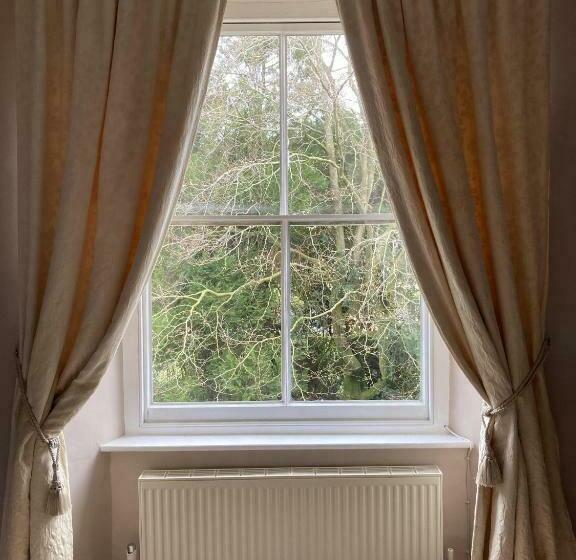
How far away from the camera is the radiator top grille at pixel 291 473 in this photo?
222cm

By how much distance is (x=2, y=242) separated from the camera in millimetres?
Answer: 2092

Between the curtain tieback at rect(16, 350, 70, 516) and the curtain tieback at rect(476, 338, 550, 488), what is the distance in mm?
1353

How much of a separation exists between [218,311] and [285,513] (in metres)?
0.82

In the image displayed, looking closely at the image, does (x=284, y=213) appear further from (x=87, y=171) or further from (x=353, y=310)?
(x=87, y=171)

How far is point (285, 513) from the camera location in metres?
2.24

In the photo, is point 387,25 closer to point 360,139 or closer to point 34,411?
point 360,139

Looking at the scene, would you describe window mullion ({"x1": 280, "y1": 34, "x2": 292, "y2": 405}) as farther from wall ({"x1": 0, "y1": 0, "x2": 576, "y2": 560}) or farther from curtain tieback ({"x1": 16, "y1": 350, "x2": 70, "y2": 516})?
curtain tieback ({"x1": 16, "y1": 350, "x2": 70, "y2": 516})

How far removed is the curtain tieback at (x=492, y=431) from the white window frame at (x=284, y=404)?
0.42 m

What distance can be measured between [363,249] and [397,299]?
0.25 meters

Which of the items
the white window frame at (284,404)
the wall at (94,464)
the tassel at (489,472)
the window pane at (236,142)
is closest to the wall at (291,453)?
the wall at (94,464)

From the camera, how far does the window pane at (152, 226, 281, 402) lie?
2.41m

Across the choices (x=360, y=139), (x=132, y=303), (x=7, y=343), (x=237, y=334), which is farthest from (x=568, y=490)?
(x=7, y=343)

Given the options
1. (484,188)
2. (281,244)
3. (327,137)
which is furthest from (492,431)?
(327,137)

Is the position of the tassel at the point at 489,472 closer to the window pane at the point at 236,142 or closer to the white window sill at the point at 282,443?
the white window sill at the point at 282,443
